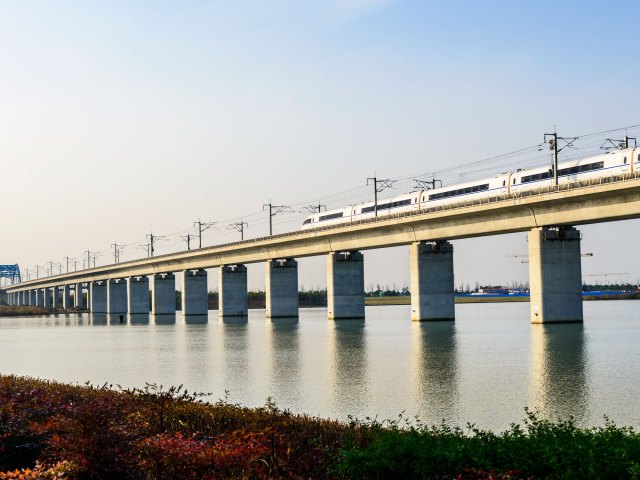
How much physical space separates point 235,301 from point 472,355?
283 ft

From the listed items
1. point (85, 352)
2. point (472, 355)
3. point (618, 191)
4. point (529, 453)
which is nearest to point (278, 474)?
point (529, 453)

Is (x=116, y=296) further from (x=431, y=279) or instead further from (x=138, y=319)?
(x=431, y=279)

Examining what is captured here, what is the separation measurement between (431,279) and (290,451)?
7094 centimetres

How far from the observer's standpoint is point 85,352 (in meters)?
53.8

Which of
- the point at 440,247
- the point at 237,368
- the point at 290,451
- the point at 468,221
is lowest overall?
the point at 237,368

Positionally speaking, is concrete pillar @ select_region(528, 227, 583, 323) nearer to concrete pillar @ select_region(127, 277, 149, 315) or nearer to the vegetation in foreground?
the vegetation in foreground

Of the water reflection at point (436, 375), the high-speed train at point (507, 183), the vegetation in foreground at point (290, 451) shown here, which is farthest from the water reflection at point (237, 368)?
the high-speed train at point (507, 183)

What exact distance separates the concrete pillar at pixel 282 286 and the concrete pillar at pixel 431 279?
31.1m

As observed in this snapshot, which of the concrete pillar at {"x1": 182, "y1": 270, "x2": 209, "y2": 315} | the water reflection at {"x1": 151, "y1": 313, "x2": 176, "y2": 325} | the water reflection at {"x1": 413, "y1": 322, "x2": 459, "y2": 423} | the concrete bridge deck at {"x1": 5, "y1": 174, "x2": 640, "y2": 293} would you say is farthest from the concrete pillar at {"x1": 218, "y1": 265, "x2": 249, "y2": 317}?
the water reflection at {"x1": 413, "y1": 322, "x2": 459, "y2": 423}

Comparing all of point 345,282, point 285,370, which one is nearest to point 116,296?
point 345,282

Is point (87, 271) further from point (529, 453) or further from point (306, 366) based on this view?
point (529, 453)

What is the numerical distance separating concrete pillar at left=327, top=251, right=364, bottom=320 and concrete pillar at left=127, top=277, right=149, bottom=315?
3204 inches

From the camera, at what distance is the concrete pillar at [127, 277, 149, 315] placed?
170 m

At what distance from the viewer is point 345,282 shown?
323 ft
